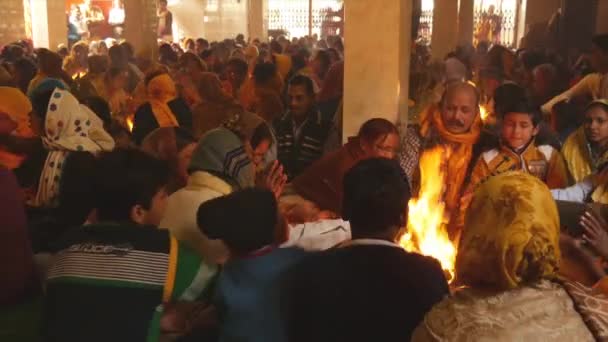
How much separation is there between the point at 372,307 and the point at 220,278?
1.92ft

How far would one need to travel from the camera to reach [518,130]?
15.6 feet

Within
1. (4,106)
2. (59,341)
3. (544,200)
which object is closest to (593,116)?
(544,200)

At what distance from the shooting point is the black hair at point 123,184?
9.77 feet

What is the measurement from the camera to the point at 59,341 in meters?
Answer: 2.74

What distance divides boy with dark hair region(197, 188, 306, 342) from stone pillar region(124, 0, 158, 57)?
36.2ft

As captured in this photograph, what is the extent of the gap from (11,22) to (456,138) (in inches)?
630

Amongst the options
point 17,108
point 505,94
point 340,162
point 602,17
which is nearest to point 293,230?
point 340,162

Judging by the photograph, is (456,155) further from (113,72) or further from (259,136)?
(113,72)

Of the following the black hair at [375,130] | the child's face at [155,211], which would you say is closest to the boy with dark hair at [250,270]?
the child's face at [155,211]

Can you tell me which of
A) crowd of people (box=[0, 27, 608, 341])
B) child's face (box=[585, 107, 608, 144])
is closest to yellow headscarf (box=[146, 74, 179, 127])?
crowd of people (box=[0, 27, 608, 341])

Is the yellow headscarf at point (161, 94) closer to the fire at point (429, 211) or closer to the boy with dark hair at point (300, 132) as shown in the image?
Result: the boy with dark hair at point (300, 132)

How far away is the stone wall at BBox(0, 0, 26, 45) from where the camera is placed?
1816 cm

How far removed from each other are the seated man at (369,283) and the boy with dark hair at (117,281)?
464mm

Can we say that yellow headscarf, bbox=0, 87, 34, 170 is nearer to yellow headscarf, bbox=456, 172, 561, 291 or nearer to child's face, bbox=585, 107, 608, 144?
child's face, bbox=585, 107, 608, 144
